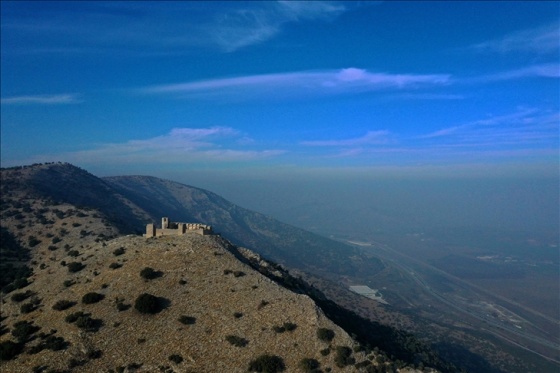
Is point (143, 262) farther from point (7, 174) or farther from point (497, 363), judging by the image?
point (7, 174)

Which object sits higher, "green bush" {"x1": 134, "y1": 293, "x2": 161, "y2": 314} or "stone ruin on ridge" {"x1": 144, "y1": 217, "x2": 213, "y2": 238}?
"stone ruin on ridge" {"x1": 144, "y1": 217, "x2": 213, "y2": 238}

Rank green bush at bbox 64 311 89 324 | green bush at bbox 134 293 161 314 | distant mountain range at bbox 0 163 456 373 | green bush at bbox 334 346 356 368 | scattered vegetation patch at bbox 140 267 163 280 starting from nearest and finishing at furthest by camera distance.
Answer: distant mountain range at bbox 0 163 456 373, green bush at bbox 334 346 356 368, green bush at bbox 64 311 89 324, green bush at bbox 134 293 161 314, scattered vegetation patch at bbox 140 267 163 280

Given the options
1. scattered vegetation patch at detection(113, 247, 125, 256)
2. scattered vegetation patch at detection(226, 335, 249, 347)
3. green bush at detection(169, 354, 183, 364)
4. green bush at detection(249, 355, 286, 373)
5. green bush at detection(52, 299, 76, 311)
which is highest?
scattered vegetation patch at detection(113, 247, 125, 256)

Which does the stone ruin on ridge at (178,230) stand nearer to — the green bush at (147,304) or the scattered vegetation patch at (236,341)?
the green bush at (147,304)

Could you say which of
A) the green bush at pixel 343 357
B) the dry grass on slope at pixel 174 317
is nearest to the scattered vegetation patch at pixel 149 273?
the dry grass on slope at pixel 174 317

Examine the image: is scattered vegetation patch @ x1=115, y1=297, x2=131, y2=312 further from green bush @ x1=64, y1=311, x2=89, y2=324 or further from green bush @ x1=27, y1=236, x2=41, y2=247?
green bush @ x1=27, y1=236, x2=41, y2=247

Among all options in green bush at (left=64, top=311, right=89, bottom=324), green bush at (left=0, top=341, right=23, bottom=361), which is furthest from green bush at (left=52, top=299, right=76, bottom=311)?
green bush at (left=0, top=341, right=23, bottom=361)
